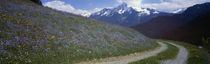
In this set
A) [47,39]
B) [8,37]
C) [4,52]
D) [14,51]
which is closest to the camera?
[4,52]

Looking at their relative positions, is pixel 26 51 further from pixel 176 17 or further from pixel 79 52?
pixel 176 17

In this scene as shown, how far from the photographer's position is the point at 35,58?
12.1 m

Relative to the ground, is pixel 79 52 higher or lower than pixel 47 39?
lower

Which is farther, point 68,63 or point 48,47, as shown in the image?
point 48,47

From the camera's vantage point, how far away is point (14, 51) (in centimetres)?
1180

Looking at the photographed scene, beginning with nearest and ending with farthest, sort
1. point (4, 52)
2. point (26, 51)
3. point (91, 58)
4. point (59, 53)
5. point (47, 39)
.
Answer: point (4, 52)
point (26, 51)
point (59, 53)
point (91, 58)
point (47, 39)

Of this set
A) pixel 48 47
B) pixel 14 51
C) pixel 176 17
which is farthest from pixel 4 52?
pixel 176 17

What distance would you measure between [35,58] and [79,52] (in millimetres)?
5483

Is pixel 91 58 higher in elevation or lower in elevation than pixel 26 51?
lower

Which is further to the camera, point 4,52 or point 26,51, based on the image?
point 26,51

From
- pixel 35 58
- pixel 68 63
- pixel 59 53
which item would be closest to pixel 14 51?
pixel 35 58

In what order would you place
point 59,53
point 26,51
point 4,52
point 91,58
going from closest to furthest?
point 4,52
point 26,51
point 59,53
point 91,58

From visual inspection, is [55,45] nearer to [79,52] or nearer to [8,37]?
[79,52]

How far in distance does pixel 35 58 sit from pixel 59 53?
288cm
